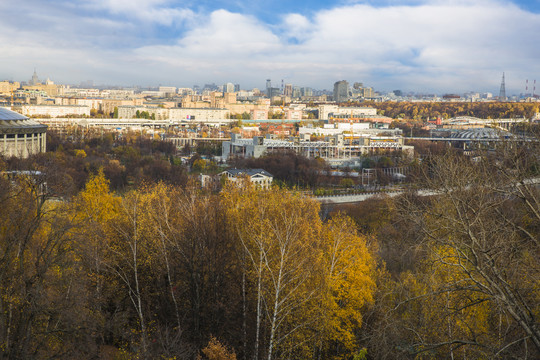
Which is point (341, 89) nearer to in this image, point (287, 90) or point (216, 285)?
point (287, 90)

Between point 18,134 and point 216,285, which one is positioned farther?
point 18,134

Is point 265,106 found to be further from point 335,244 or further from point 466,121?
point 335,244

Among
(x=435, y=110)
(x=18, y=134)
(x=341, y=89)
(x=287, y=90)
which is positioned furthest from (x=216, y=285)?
Answer: (x=287, y=90)

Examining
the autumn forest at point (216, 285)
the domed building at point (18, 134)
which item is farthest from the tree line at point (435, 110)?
the autumn forest at point (216, 285)

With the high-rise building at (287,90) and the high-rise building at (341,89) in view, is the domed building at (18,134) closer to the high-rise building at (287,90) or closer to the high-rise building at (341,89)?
the high-rise building at (341,89)

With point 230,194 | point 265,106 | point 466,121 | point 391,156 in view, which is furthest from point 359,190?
point 265,106

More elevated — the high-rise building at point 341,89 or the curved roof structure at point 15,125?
the high-rise building at point 341,89

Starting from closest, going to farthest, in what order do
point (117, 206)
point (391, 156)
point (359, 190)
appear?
point (117, 206) < point (359, 190) < point (391, 156)

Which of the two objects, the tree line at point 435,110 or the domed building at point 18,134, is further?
the tree line at point 435,110
